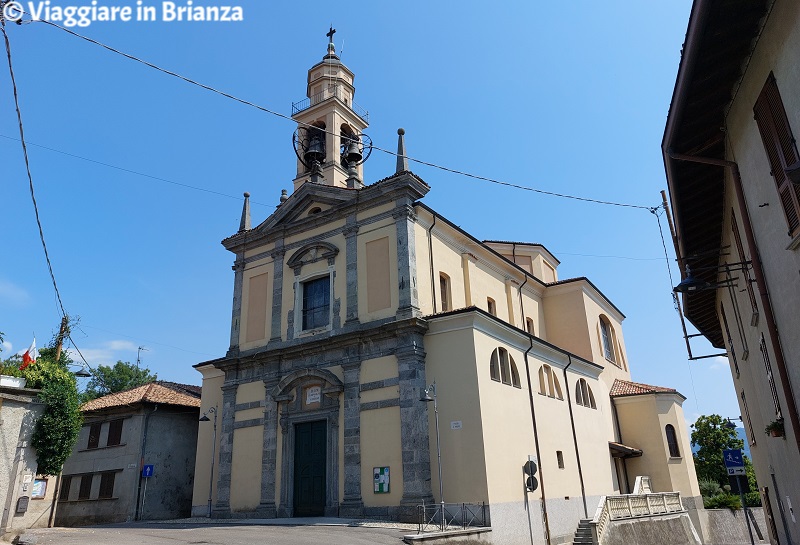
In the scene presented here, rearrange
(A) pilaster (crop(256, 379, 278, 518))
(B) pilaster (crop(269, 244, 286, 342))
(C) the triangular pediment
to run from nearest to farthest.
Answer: (A) pilaster (crop(256, 379, 278, 518))
(B) pilaster (crop(269, 244, 286, 342))
(C) the triangular pediment

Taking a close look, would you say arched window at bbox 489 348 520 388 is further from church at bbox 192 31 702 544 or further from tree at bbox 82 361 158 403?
tree at bbox 82 361 158 403

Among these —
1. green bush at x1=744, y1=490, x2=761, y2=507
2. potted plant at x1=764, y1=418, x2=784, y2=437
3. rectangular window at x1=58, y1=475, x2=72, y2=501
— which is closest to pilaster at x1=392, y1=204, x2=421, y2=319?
potted plant at x1=764, y1=418, x2=784, y2=437

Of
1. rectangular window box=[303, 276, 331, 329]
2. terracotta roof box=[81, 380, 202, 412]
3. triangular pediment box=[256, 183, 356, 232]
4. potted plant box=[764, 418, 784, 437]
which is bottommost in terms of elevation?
potted plant box=[764, 418, 784, 437]

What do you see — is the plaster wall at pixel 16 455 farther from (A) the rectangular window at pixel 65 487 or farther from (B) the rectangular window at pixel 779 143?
(A) the rectangular window at pixel 65 487

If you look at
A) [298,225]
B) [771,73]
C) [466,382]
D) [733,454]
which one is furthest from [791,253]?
[298,225]

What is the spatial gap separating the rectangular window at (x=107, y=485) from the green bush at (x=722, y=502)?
29283 millimetres

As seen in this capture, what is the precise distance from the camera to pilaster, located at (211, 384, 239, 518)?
22.1 metres

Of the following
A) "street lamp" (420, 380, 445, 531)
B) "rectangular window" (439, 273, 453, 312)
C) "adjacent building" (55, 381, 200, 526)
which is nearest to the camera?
"street lamp" (420, 380, 445, 531)

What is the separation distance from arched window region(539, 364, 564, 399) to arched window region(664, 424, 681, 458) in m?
8.66

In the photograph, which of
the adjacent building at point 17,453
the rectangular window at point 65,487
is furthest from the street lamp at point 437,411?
the rectangular window at point 65,487

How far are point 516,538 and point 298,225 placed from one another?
14497 millimetres

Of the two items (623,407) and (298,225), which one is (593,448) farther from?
(298,225)

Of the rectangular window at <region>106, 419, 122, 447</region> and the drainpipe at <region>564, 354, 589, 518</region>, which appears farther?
the rectangular window at <region>106, 419, 122, 447</region>

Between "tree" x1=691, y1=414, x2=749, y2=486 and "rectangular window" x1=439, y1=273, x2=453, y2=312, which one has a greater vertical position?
"rectangular window" x1=439, y1=273, x2=453, y2=312
